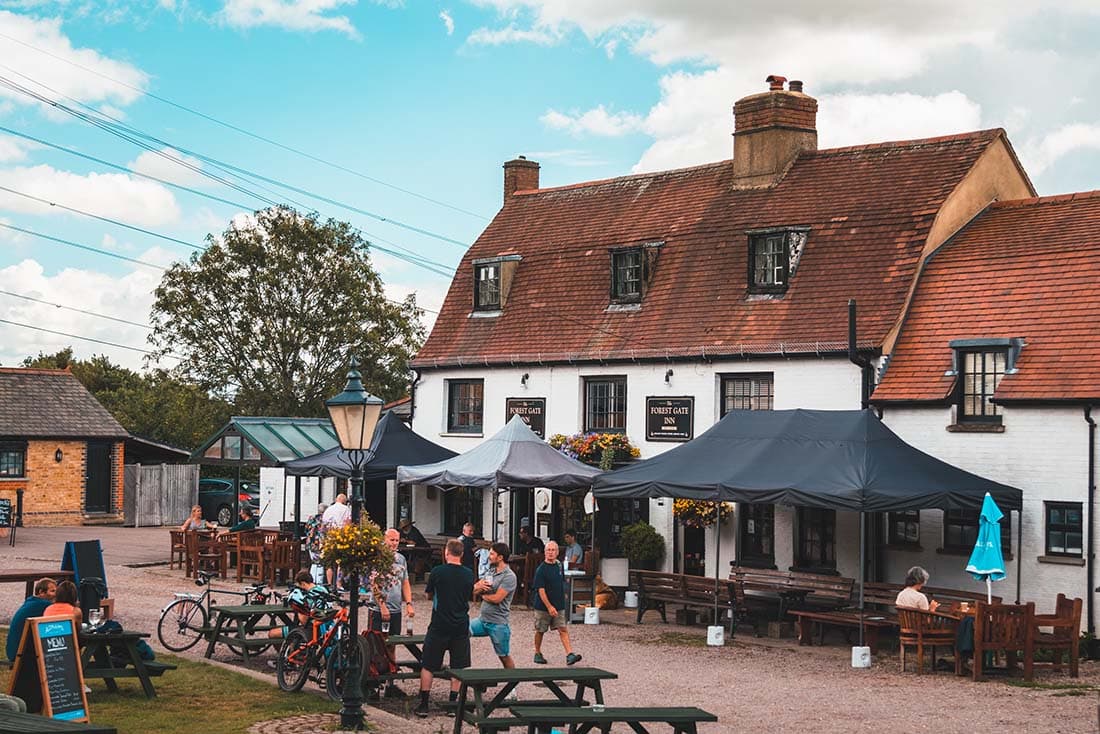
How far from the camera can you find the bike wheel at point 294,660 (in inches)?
607

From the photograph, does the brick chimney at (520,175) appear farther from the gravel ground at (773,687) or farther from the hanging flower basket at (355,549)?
the hanging flower basket at (355,549)

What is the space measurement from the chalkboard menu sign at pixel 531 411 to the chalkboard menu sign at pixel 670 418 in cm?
286

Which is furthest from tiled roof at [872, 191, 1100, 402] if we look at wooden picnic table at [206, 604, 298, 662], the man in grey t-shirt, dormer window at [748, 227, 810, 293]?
wooden picnic table at [206, 604, 298, 662]

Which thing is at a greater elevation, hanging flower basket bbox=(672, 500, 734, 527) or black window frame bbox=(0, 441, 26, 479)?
black window frame bbox=(0, 441, 26, 479)

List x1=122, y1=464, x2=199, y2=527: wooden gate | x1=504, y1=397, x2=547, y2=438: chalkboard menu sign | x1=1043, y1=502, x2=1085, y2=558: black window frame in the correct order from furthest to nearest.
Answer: x1=122, y1=464, x2=199, y2=527: wooden gate, x1=504, y1=397, x2=547, y2=438: chalkboard menu sign, x1=1043, y1=502, x2=1085, y2=558: black window frame

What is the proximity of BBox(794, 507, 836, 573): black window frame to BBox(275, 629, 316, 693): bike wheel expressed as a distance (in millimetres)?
11318

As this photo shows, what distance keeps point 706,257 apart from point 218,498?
2428 cm

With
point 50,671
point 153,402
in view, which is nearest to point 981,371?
point 50,671

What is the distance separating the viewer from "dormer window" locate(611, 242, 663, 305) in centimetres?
2958

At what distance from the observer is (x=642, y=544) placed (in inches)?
1064

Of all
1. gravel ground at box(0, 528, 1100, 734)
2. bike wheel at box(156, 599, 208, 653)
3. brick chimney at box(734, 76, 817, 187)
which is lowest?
gravel ground at box(0, 528, 1100, 734)

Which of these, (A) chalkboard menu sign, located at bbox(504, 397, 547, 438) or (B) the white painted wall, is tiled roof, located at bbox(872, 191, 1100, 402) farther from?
(A) chalkboard menu sign, located at bbox(504, 397, 547, 438)

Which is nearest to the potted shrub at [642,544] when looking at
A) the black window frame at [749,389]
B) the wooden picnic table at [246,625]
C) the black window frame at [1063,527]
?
the black window frame at [749,389]

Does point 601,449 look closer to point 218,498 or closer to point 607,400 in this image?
point 607,400
